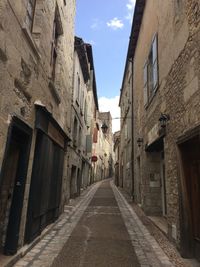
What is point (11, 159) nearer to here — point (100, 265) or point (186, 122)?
point (100, 265)

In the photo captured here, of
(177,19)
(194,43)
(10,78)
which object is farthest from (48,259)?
(177,19)

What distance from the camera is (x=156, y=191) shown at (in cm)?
816

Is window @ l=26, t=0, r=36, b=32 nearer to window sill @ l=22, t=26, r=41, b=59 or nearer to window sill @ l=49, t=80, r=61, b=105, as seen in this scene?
window sill @ l=22, t=26, r=41, b=59

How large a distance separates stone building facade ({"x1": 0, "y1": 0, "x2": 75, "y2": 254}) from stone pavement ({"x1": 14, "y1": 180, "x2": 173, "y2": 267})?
393 mm

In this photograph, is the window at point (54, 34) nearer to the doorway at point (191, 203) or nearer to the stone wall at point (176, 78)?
the stone wall at point (176, 78)

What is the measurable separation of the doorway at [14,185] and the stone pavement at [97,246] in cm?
43

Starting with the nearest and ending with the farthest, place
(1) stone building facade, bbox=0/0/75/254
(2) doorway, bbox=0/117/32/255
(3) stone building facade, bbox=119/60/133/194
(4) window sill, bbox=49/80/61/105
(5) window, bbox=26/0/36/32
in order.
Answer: (1) stone building facade, bbox=0/0/75/254 → (2) doorway, bbox=0/117/32/255 → (5) window, bbox=26/0/36/32 → (4) window sill, bbox=49/80/61/105 → (3) stone building facade, bbox=119/60/133/194

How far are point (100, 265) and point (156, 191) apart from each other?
4717mm

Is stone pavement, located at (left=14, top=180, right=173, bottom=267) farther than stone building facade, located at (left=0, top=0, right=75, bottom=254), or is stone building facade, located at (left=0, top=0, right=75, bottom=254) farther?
stone pavement, located at (left=14, top=180, right=173, bottom=267)

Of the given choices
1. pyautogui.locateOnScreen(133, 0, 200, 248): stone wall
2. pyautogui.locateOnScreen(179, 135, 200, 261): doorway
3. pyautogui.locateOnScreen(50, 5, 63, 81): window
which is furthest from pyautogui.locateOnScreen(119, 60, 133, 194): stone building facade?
pyautogui.locateOnScreen(179, 135, 200, 261): doorway

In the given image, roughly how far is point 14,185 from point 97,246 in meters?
1.89

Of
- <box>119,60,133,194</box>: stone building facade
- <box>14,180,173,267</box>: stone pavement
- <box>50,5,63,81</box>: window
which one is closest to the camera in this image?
<box>14,180,173,267</box>: stone pavement

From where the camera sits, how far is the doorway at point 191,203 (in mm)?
4195

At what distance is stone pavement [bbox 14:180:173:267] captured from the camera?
12.9 feet
